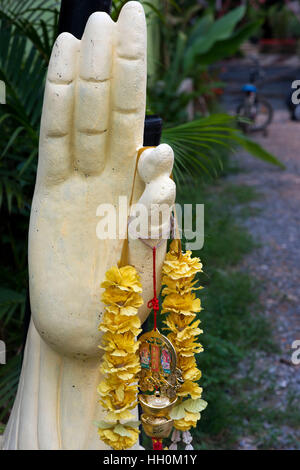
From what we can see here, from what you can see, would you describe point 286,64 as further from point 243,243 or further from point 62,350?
point 62,350

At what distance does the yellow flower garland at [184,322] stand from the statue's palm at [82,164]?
148 millimetres

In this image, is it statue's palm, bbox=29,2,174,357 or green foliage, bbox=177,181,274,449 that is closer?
statue's palm, bbox=29,2,174,357

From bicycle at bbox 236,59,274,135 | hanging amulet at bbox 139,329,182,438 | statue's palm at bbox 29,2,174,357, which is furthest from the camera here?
bicycle at bbox 236,59,274,135

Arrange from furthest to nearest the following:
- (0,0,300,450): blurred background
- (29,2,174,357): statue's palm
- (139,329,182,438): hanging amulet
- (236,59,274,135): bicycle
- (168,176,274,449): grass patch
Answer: (236,59,274,135): bicycle → (168,176,274,449): grass patch → (0,0,300,450): blurred background → (139,329,182,438): hanging amulet → (29,2,174,357): statue's palm

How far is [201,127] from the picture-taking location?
252 cm

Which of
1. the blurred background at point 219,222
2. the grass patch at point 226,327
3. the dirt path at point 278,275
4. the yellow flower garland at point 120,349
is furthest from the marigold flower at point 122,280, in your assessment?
the dirt path at point 278,275

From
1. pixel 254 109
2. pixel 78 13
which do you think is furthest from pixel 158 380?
pixel 254 109

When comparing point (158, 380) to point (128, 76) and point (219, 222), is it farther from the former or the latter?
point (219, 222)

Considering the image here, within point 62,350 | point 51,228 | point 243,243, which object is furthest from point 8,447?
point 243,243

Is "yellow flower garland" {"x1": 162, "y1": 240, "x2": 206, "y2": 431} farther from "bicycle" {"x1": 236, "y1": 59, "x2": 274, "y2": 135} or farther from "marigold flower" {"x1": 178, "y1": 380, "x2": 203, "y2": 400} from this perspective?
"bicycle" {"x1": 236, "y1": 59, "x2": 274, "y2": 135}

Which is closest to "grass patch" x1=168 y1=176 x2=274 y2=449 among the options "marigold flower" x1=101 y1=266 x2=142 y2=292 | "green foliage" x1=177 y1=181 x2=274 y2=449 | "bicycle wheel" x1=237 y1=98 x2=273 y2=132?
"green foliage" x1=177 y1=181 x2=274 y2=449

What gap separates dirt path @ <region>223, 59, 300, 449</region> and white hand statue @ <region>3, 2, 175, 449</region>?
1.40 m

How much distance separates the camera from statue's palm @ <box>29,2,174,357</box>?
1.24 metres

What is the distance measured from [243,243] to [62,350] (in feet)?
11.3
